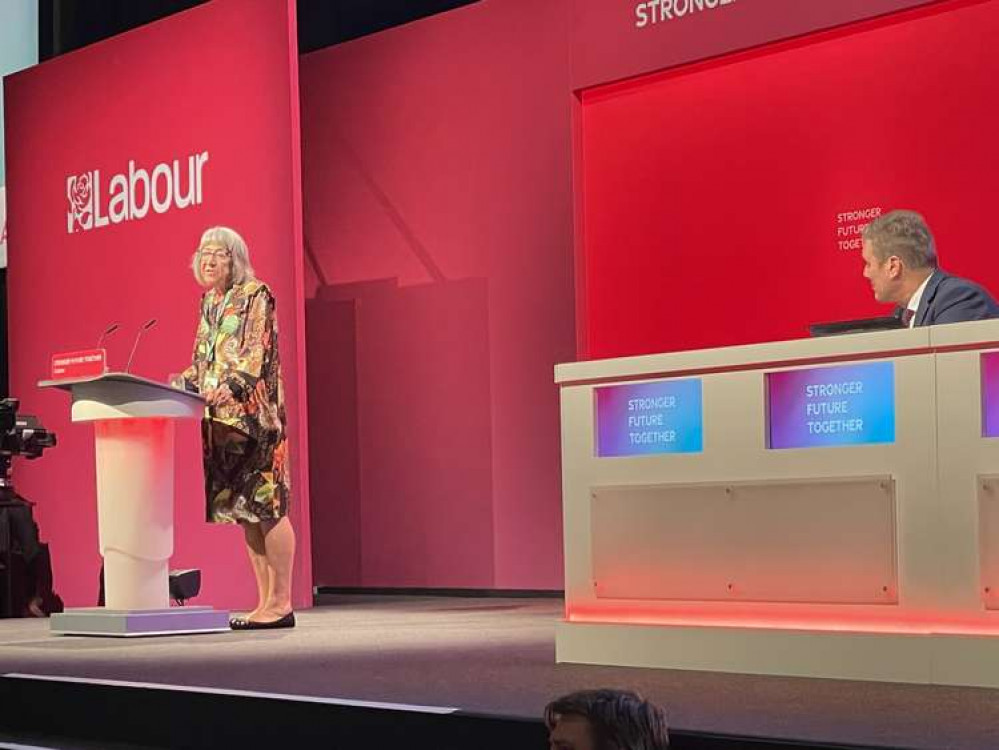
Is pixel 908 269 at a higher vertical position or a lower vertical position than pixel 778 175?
lower

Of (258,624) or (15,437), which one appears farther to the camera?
(15,437)

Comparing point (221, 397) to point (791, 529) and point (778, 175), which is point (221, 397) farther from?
point (778, 175)

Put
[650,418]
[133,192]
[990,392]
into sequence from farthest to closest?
[133,192] → [650,418] → [990,392]

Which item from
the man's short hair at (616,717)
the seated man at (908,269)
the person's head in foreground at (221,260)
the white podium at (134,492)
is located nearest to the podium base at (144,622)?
the white podium at (134,492)

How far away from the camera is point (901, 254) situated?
12.3 ft

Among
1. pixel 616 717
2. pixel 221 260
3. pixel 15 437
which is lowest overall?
pixel 616 717

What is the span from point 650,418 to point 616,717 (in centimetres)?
224

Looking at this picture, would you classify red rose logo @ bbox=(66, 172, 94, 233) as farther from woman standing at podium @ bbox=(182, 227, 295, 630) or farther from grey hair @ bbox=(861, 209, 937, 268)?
grey hair @ bbox=(861, 209, 937, 268)

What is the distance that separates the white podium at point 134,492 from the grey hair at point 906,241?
7.94 ft

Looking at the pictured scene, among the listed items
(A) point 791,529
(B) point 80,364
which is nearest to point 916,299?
(A) point 791,529

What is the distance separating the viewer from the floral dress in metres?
5.29

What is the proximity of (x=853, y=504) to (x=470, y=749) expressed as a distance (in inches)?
45.3

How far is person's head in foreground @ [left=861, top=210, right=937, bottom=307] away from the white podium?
241 cm

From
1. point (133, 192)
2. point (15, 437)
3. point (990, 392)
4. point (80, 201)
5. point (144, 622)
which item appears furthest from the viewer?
point (80, 201)
